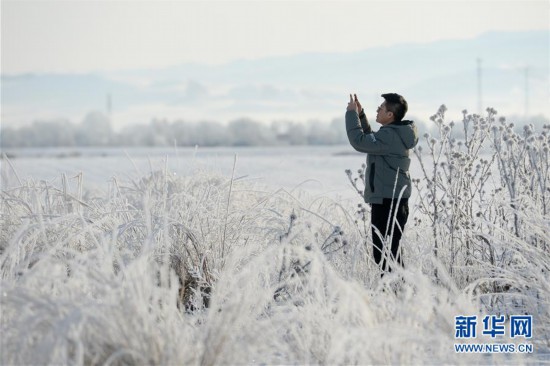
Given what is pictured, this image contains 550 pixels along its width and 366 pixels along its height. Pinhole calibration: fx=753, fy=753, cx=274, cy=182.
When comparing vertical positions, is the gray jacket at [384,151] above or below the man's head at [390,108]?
below

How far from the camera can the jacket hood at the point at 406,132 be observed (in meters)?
4.93

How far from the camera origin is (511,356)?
359 centimetres

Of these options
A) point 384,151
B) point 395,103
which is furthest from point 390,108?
point 384,151

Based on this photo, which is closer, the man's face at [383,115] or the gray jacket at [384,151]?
the gray jacket at [384,151]

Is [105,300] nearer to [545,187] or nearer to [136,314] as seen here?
[136,314]

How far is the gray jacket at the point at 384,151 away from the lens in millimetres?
4871

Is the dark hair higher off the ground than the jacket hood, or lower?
higher

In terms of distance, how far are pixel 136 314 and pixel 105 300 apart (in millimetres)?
149

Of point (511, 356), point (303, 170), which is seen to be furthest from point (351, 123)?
point (303, 170)

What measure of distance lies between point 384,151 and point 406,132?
20 centimetres

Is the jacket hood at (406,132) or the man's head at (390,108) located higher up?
the man's head at (390,108)

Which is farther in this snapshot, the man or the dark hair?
the dark hair

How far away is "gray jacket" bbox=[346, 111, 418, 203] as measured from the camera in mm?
4871

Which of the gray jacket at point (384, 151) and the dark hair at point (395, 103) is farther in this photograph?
the dark hair at point (395, 103)
